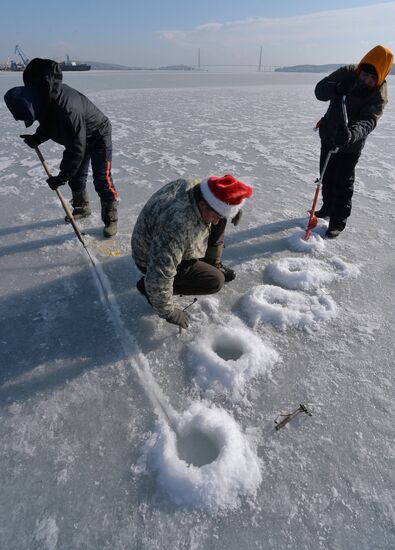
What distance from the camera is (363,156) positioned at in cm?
627

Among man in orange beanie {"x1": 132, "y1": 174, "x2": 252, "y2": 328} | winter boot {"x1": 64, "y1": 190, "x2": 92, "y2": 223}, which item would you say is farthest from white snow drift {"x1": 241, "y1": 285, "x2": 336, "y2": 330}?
winter boot {"x1": 64, "y1": 190, "x2": 92, "y2": 223}

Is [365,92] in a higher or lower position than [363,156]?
higher

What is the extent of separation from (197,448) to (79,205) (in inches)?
119

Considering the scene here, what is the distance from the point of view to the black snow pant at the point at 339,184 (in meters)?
3.29

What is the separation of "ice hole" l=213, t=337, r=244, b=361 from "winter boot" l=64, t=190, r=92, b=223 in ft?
7.93

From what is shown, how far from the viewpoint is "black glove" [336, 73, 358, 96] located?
290 centimetres

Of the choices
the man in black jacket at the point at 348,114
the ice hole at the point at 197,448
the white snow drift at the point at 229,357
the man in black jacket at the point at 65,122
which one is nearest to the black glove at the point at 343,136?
the man in black jacket at the point at 348,114

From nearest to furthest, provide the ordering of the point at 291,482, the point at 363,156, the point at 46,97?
the point at 291,482 → the point at 46,97 → the point at 363,156

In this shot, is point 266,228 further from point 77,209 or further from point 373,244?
point 77,209

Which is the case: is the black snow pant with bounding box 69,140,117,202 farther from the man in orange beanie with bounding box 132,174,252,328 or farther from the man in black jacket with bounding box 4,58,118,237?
the man in orange beanie with bounding box 132,174,252,328

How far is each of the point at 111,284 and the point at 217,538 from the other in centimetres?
199

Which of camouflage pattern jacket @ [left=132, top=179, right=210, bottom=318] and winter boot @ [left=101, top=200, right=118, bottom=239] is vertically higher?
camouflage pattern jacket @ [left=132, top=179, right=210, bottom=318]

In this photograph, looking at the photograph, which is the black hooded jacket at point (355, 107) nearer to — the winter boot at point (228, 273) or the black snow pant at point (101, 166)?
the winter boot at point (228, 273)

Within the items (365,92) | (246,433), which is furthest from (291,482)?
(365,92)
